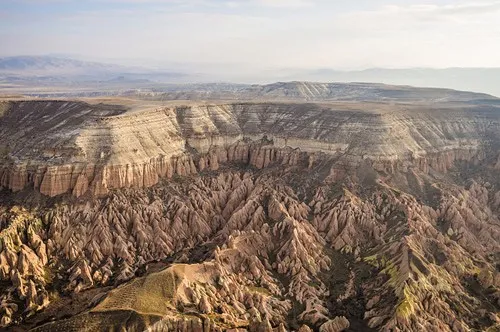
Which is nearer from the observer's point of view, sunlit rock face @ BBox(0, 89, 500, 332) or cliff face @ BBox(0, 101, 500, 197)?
sunlit rock face @ BBox(0, 89, 500, 332)

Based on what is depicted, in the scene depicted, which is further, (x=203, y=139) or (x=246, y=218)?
(x=203, y=139)

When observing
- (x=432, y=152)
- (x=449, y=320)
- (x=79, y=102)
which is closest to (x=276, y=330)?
(x=449, y=320)

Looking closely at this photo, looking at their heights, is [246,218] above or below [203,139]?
below

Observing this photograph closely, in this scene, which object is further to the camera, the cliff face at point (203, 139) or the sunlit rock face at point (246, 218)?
the cliff face at point (203, 139)
